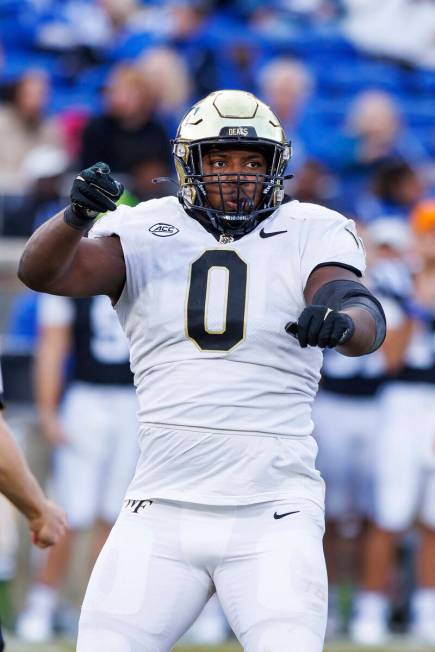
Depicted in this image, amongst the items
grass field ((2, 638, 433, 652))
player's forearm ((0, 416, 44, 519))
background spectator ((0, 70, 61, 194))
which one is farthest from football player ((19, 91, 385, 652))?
background spectator ((0, 70, 61, 194))

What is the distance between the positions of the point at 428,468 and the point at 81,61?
4919 mm

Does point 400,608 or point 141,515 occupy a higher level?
point 141,515

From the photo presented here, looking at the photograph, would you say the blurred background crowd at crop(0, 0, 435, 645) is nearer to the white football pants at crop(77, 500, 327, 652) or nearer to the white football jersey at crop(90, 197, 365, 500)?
the white football jersey at crop(90, 197, 365, 500)

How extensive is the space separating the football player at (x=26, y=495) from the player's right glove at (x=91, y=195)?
660mm

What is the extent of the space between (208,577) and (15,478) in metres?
0.62

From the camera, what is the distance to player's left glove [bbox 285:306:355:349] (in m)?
2.88

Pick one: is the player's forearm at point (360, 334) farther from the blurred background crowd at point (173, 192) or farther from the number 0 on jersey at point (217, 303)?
the blurred background crowd at point (173, 192)

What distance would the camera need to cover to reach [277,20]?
10.5 m

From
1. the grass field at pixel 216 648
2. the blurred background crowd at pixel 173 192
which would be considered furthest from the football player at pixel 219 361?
the blurred background crowd at pixel 173 192

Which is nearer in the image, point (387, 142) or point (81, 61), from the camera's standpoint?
point (387, 142)

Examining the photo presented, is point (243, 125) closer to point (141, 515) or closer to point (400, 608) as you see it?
point (141, 515)

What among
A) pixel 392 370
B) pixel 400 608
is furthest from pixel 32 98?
pixel 400 608

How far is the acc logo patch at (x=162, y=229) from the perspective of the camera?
3.30 meters

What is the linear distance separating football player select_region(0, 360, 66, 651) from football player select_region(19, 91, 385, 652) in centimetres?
35
